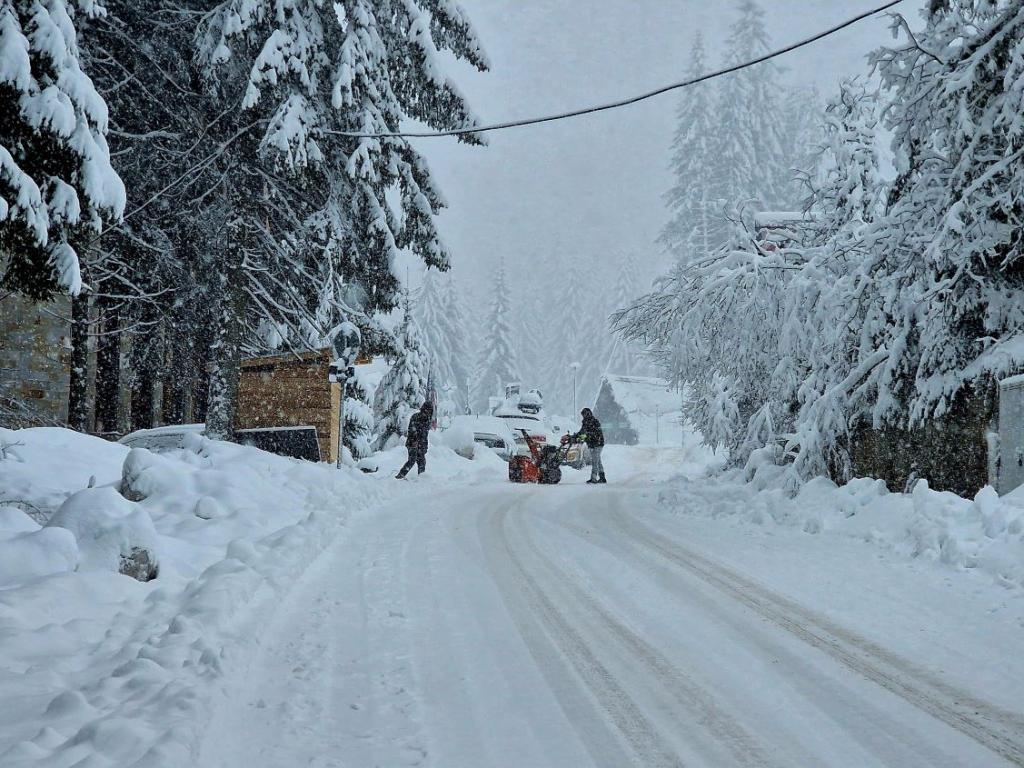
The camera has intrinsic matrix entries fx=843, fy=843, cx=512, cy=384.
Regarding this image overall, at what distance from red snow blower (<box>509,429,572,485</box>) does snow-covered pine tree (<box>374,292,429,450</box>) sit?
513 centimetres

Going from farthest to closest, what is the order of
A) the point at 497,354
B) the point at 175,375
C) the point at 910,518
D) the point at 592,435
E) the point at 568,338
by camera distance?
the point at 568,338 < the point at 497,354 < the point at 592,435 < the point at 175,375 < the point at 910,518

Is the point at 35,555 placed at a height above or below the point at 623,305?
below

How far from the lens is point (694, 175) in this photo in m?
44.9

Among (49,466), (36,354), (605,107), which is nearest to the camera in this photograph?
(49,466)

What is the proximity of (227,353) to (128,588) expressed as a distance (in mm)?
9283

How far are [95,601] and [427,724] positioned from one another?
2.76 m

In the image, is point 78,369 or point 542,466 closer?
point 78,369

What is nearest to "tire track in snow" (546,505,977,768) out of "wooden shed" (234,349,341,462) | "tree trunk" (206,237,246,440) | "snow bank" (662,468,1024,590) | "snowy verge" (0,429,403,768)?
"snow bank" (662,468,1024,590)

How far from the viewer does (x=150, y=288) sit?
17062 millimetres

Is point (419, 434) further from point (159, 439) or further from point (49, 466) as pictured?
point (49, 466)

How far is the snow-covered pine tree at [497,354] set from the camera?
253 feet

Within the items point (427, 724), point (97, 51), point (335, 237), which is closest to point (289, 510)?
point (335, 237)

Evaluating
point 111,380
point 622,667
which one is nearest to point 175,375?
point 111,380

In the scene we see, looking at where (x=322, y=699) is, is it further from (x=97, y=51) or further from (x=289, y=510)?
(x=97, y=51)
